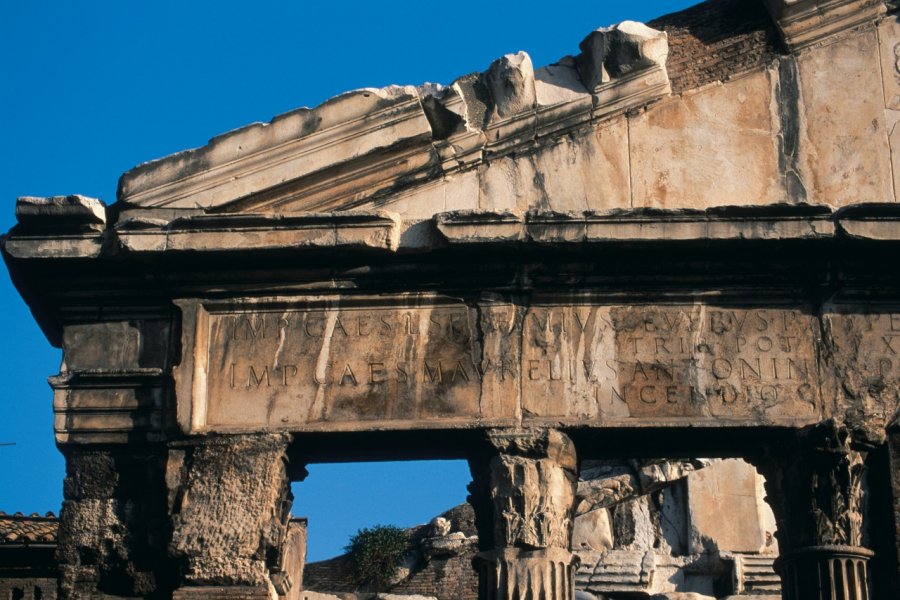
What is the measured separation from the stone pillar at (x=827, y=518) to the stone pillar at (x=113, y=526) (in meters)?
4.19

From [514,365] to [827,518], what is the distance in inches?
89.7

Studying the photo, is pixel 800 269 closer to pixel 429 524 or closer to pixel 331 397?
pixel 331 397

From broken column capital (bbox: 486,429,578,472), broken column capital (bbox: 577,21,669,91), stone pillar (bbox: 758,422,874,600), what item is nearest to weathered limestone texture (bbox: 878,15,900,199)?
broken column capital (bbox: 577,21,669,91)

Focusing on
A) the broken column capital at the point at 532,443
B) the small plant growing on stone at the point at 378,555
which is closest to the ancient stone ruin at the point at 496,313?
the broken column capital at the point at 532,443

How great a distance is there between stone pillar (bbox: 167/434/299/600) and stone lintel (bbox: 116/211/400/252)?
1297mm

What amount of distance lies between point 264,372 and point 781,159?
3.90 m

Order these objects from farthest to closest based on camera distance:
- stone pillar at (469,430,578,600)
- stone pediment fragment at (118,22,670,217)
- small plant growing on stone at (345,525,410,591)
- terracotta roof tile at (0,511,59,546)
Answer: small plant growing on stone at (345,525,410,591) < terracotta roof tile at (0,511,59,546) < stone pediment fragment at (118,22,670,217) < stone pillar at (469,430,578,600)

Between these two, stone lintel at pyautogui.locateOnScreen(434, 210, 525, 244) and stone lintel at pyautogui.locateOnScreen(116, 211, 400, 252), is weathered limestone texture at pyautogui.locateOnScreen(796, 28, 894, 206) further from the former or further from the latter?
stone lintel at pyautogui.locateOnScreen(116, 211, 400, 252)

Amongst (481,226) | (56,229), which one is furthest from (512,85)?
(56,229)

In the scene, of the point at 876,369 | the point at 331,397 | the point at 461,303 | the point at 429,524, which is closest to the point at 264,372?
the point at 331,397

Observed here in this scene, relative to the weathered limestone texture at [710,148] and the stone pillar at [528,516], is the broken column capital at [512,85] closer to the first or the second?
the weathered limestone texture at [710,148]

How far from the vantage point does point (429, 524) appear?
23.7m

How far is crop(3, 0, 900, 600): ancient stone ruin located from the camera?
1345 cm

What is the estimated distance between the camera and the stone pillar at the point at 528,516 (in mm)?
13133
